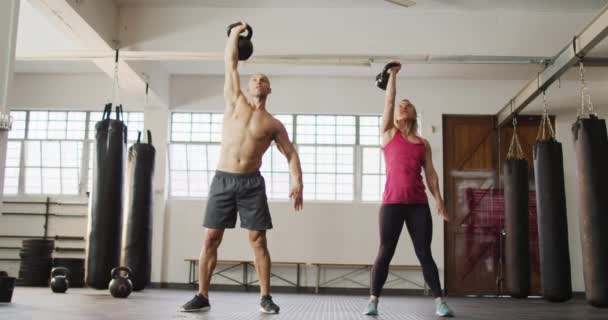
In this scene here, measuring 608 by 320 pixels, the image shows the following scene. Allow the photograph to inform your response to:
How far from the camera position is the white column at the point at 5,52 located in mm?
3996

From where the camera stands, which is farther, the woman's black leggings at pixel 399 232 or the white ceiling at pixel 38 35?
the white ceiling at pixel 38 35

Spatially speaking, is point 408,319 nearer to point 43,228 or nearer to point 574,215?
point 574,215

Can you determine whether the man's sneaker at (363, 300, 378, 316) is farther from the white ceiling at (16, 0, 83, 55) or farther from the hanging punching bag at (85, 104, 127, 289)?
the white ceiling at (16, 0, 83, 55)

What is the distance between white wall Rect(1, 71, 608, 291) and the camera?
8.86 meters

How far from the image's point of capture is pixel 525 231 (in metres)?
6.61

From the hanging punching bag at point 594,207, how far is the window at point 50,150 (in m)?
7.20

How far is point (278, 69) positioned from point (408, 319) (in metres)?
6.15

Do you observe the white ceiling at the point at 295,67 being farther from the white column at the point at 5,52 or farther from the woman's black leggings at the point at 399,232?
the woman's black leggings at the point at 399,232

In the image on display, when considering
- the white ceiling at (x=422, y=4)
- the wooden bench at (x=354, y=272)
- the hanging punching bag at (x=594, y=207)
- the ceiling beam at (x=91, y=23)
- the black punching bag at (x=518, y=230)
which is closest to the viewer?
the hanging punching bag at (x=594, y=207)

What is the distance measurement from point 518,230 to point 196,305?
4.29m

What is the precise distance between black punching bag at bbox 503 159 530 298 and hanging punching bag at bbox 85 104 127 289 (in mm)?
4181

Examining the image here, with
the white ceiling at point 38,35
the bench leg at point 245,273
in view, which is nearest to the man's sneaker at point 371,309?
the white ceiling at point 38,35

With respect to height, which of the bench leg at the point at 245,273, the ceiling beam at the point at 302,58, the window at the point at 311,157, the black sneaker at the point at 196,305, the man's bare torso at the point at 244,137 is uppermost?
the ceiling beam at the point at 302,58

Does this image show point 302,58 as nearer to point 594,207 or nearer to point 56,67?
point 594,207
